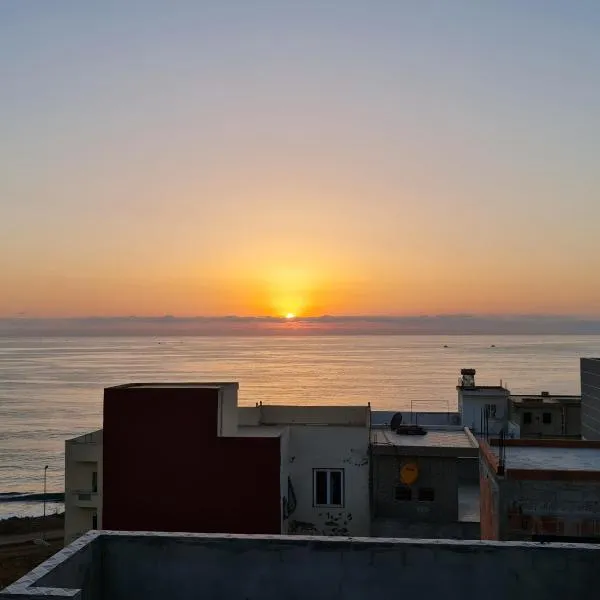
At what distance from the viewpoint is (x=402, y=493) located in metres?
21.6

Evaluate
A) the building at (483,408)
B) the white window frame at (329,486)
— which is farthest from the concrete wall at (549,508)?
the building at (483,408)

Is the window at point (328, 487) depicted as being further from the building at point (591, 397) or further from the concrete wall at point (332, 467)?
the building at point (591, 397)

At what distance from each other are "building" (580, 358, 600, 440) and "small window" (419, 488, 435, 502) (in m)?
7.49

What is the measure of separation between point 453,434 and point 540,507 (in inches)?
621

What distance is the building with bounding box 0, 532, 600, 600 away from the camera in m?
7.34

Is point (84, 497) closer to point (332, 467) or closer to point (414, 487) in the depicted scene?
point (332, 467)

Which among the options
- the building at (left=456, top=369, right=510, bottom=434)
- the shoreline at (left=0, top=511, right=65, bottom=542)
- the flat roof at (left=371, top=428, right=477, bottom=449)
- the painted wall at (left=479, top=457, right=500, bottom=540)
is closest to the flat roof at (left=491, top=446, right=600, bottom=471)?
the painted wall at (left=479, top=457, right=500, bottom=540)

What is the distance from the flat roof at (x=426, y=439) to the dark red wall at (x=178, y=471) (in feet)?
16.1

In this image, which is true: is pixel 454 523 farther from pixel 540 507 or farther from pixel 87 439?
pixel 87 439

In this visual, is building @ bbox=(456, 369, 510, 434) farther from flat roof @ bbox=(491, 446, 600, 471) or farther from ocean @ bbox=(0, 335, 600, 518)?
ocean @ bbox=(0, 335, 600, 518)

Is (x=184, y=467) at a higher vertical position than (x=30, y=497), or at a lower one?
higher

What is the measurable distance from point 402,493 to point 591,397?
9744 millimetres

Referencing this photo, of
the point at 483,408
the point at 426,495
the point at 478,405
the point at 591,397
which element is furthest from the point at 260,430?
the point at 478,405

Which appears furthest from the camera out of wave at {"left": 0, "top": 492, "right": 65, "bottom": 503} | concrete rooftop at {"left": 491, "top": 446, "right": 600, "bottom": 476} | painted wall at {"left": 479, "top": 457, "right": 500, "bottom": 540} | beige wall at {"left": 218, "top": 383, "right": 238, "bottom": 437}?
wave at {"left": 0, "top": 492, "right": 65, "bottom": 503}
